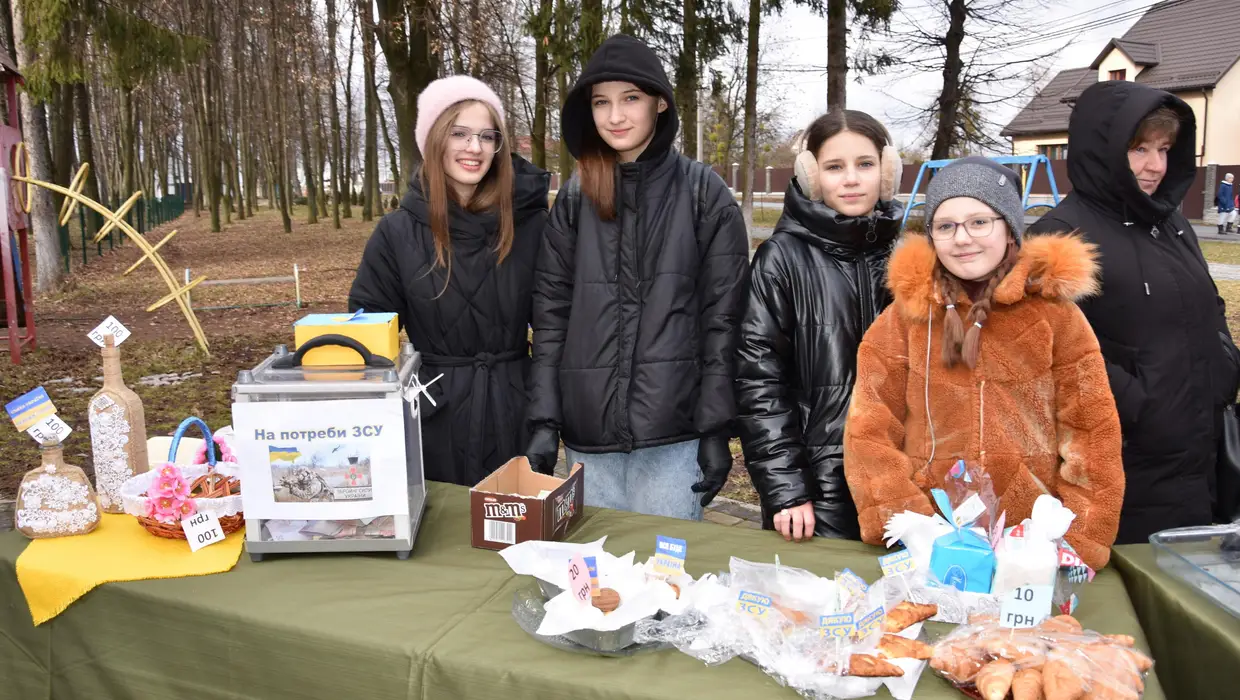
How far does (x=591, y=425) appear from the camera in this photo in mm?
2488

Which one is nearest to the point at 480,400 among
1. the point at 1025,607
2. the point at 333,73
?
the point at 1025,607

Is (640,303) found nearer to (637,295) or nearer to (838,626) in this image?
(637,295)

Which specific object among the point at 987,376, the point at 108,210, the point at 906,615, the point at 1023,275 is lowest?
the point at 906,615

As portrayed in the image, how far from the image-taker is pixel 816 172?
7.55ft

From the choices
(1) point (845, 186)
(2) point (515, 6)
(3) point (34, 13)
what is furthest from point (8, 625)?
(2) point (515, 6)

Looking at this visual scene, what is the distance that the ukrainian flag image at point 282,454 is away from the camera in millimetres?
1844

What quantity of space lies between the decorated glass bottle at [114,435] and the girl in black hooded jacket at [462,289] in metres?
0.67

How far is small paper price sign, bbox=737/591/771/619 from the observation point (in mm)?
1565

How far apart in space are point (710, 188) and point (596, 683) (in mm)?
1517

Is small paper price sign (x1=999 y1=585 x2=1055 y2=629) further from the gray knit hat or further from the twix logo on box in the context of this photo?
the twix logo on box

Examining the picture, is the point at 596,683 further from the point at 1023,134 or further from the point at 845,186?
the point at 1023,134

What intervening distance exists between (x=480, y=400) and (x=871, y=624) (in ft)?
4.86

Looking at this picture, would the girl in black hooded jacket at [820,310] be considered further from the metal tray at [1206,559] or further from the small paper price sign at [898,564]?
the metal tray at [1206,559]

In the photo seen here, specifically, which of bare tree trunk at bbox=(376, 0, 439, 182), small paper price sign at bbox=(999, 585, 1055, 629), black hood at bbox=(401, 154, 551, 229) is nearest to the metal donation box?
black hood at bbox=(401, 154, 551, 229)
